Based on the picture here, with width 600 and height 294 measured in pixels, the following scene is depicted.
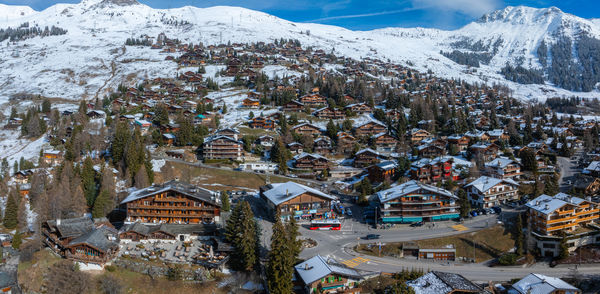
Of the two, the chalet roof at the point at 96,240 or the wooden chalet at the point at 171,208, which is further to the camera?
the wooden chalet at the point at 171,208

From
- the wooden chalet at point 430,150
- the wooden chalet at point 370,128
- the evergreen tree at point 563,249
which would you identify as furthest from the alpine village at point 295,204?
the evergreen tree at point 563,249

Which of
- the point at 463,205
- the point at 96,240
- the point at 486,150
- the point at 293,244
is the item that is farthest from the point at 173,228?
the point at 486,150

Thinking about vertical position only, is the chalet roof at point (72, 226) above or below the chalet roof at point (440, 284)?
above

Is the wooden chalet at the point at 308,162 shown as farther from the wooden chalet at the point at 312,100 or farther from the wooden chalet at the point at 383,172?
the wooden chalet at the point at 312,100

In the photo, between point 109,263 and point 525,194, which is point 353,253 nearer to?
point 109,263

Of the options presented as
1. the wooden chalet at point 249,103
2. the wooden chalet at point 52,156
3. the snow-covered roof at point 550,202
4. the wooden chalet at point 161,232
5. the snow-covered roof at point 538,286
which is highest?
the wooden chalet at point 249,103

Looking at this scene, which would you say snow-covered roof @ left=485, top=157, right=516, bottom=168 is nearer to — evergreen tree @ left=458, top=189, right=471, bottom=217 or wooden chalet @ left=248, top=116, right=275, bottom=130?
evergreen tree @ left=458, top=189, right=471, bottom=217

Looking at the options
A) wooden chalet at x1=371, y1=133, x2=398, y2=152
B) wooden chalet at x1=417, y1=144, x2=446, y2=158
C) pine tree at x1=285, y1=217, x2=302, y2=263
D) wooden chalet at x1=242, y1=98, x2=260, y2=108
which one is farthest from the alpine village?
wooden chalet at x1=242, y1=98, x2=260, y2=108

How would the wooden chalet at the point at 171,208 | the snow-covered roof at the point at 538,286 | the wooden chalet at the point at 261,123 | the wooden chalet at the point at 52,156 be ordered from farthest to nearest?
1. the wooden chalet at the point at 261,123
2. the wooden chalet at the point at 52,156
3. the wooden chalet at the point at 171,208
4. the snow-covered roof at the point at 538,286

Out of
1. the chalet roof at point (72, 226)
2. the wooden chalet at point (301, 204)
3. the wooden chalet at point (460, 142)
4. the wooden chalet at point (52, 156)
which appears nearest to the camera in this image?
the chalet roof at point (72, 226)
